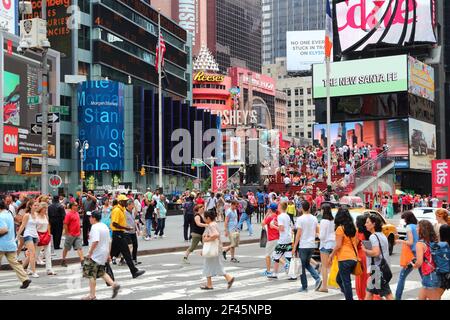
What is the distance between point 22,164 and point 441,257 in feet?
51.0

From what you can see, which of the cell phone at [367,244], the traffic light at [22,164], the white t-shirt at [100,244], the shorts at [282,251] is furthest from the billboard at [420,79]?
the cell phone at [367,244]

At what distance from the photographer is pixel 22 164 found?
22562 mm

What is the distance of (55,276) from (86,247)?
22.2 feet

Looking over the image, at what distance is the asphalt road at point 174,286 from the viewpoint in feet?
45.1

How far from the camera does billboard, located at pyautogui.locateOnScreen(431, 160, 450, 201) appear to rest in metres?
40.6

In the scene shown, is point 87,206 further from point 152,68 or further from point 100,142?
point 152,68

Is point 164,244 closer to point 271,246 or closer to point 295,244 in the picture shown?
point 271,246

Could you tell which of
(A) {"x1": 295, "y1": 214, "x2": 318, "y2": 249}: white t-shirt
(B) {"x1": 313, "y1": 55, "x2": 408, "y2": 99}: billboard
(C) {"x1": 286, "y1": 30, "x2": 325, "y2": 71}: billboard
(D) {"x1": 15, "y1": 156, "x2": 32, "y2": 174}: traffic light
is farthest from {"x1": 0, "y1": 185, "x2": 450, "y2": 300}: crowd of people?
(C) {"x1": 286, "y1": 30, "x2": 325, "y2": 71}: billboard

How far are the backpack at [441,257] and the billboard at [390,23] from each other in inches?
3034

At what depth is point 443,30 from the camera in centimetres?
10594

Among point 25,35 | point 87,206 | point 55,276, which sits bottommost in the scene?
point 55,276

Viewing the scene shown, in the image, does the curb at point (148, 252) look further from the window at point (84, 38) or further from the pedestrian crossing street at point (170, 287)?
the window at point (84, 38)

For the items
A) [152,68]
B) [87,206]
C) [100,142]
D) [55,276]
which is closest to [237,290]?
[55,276]
